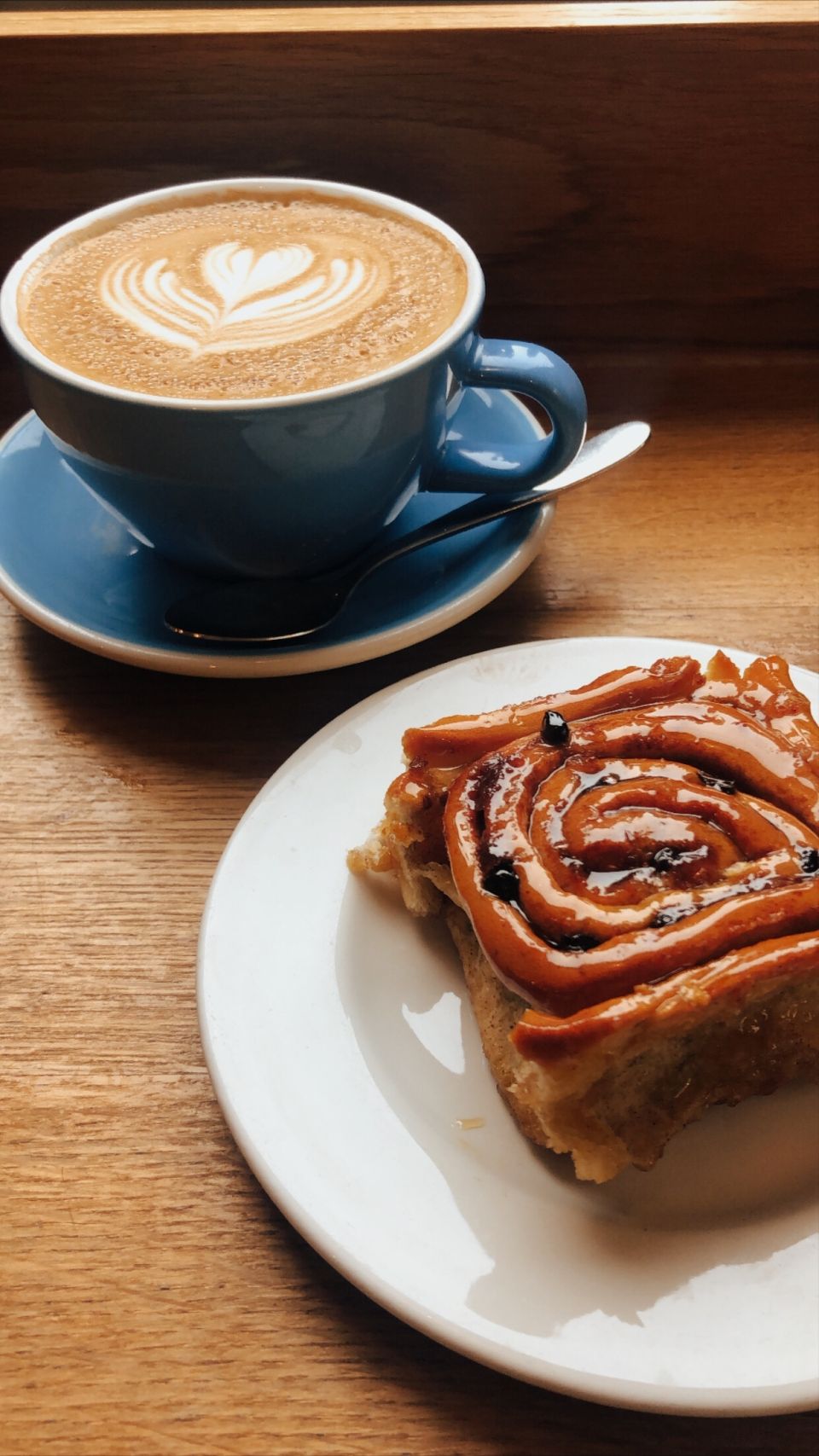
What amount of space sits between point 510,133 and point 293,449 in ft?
2.31

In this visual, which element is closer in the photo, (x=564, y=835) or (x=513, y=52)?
(x=564, y=835)

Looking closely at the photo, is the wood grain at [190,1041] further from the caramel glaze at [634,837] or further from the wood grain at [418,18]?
the wood grain at [418,18]

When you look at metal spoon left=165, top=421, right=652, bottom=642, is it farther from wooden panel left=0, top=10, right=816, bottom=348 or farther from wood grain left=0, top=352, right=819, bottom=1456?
wooden panel left=0, top=10, right=816, bottom=348

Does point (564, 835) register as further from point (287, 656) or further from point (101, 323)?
point (101, 323)

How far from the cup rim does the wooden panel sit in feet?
0.62

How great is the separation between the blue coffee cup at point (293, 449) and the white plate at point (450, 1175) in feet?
0.89

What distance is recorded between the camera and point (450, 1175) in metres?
0.79

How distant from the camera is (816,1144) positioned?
834 millimetres

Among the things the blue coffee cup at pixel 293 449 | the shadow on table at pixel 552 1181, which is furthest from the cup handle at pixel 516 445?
the shadow on table at pixel 552 1181

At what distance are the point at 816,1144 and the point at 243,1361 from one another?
40 centimetres

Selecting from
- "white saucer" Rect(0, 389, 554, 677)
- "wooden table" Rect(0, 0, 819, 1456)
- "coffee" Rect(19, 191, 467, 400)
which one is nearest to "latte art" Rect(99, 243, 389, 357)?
"coffee" Rect(19, 191, 467, 400)

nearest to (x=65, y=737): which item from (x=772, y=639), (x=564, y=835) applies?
(x=564, y=835)

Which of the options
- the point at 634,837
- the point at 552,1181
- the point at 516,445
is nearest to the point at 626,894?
the point at 634,837

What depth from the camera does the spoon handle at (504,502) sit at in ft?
4.14
